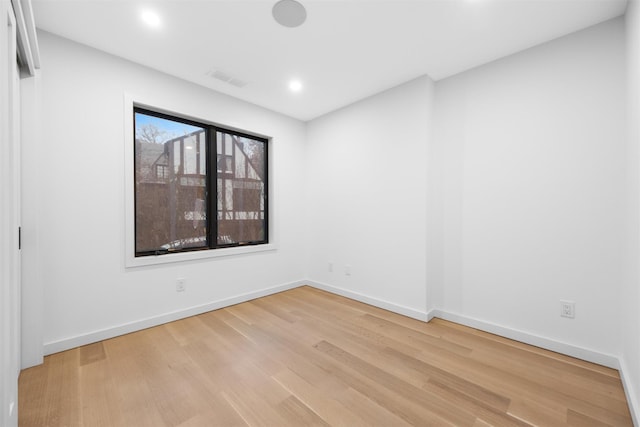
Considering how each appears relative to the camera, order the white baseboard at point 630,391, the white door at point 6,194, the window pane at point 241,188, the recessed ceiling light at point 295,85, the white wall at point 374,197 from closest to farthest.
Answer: the white door at point 6,194, the white baseboard at point 630,391, the white wall at point 374,197, the recessed ceiling light at point 295,85, the window pane at point 241,188

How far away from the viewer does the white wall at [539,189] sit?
1972 mm

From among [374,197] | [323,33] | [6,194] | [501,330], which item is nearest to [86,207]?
[6,194]

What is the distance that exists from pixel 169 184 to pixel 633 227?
3743mm

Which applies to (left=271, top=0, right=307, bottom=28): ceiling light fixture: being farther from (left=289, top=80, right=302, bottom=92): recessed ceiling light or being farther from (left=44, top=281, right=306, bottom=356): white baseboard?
(left=44, top=281, right=306, bottom=356): white baseboard

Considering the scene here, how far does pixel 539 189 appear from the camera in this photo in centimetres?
224

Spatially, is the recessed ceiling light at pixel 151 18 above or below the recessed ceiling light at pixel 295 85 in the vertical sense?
above

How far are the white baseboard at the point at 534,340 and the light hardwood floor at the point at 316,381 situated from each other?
0.21 feet

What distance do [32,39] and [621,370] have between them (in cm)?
447

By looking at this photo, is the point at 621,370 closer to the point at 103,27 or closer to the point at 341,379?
the point at 341,379

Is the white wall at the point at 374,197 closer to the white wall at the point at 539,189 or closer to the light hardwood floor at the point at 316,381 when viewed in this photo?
the white wall at the point at 539,189

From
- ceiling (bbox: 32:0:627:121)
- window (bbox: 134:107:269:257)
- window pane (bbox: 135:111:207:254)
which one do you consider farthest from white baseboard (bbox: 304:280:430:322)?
ceiling (bbox: 32:0:627:121)

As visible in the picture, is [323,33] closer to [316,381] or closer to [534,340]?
[316,381]

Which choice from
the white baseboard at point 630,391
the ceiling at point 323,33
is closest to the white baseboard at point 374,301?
the white baseboard at point 630,391

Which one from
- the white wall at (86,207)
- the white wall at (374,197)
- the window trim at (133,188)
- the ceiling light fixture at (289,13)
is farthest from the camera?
the white wall at (374,197)
